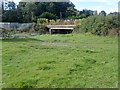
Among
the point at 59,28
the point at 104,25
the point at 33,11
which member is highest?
the point at 33,11

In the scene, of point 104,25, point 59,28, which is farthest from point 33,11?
point 104,25

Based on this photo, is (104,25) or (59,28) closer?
(104,25)

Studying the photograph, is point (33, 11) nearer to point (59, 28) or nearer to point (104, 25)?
point (59, 28)

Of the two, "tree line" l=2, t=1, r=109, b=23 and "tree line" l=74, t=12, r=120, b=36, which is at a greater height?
"tree line" l=2, t=1, r=109, b=23

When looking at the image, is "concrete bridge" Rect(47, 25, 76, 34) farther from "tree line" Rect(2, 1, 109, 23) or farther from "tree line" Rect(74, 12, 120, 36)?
"tree line" Rect(2, 1, 109, 23)

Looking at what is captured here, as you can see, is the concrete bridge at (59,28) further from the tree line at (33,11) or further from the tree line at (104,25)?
the tree line at (33,11)

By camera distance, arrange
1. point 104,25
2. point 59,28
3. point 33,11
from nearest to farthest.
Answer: point 104,25 → point 59,28 → point 33,11

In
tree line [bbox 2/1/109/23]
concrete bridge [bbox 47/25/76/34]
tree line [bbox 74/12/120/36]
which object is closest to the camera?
tree line [bbox 74/12/120/36]

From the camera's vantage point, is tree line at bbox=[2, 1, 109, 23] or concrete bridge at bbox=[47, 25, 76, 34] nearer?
concrete bridge at bbox=[47, 25, 76, 34]

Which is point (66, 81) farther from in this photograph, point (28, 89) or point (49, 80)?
point (28, 89)

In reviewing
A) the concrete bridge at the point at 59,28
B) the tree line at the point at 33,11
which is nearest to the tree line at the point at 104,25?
the concrete bridge at the point at 59,28

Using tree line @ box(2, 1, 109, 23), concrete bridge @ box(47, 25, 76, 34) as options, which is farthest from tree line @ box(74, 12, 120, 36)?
tree line @ box(2, 1, 109, 23)

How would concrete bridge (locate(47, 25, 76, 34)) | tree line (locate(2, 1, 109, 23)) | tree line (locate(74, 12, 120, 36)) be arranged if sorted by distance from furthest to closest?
tree line (locate(2, 1, 109, 23)) → concrete bridge (locate(47, 25, 76, 34)) → tree line (locate(74, 12, 120, 36))

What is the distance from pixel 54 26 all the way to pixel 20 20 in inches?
556
